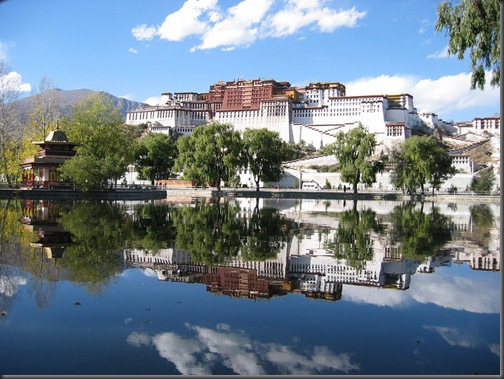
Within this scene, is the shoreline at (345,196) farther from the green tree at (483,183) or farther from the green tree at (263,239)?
the green tree at (263,239)

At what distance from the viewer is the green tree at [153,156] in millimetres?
63281

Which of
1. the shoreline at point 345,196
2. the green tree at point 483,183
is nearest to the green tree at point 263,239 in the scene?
the shoreline at point 345,196

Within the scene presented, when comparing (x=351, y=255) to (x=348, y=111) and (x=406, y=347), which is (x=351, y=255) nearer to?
(x=406, y=347)

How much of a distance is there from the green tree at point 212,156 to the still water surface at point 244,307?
38.2m

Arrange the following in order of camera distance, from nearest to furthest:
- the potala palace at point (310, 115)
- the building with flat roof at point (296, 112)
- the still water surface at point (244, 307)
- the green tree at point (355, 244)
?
the still water surface at point (244, 307), the green tree at point (355, 244), the potala palace at point (310, 115), the building with flat roof at point (296, 112)

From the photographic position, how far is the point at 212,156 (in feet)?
174

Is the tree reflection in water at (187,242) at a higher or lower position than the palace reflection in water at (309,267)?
higher

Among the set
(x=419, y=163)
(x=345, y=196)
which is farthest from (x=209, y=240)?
(x=419, y=163)

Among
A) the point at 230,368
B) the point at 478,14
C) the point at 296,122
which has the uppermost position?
the point at 296,122

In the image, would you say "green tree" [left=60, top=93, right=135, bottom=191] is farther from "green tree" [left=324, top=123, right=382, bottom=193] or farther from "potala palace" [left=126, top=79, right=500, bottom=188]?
"potala palace" [left=126, top=79, right=500, bottom=188]

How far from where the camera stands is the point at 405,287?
8734 mm

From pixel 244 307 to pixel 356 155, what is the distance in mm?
47464

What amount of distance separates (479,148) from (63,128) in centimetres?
7315

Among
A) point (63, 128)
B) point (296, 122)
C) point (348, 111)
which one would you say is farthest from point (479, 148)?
point (63, 128)
